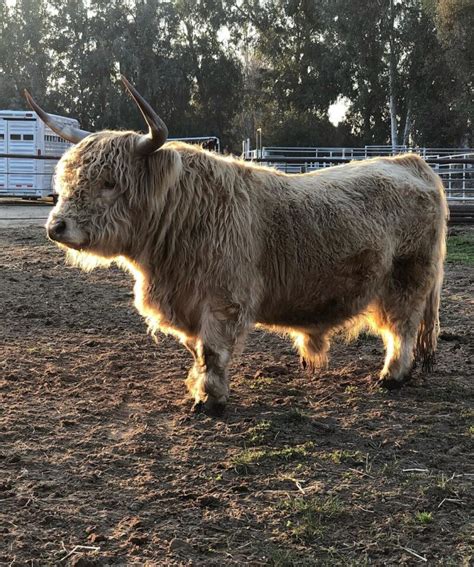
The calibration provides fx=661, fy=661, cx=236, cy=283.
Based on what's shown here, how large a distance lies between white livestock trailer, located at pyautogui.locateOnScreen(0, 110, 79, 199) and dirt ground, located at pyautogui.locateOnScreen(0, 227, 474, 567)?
19.4 metres

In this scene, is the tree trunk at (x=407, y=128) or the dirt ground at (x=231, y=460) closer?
the dirt ground at (x=231, y=460)

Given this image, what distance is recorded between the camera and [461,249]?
38.0 ft

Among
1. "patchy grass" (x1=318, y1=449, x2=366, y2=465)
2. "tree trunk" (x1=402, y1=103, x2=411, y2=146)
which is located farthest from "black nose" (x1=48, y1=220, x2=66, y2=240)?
"tree trunk" (x1=402, y1=103, x2=411, y2=146)

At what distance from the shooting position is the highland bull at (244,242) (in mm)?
3887

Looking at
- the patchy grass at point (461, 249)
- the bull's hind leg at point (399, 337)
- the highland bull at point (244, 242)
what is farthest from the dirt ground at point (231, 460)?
the patchy grass at point (461, 249)

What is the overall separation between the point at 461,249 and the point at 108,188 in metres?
9.01

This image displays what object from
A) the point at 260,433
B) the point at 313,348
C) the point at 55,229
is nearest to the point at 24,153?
the point at 313,348

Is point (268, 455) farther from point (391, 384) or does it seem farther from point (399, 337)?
point (399, 337)

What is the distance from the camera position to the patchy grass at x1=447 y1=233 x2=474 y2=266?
33.6 ft

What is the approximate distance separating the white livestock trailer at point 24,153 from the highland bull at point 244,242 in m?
20.5

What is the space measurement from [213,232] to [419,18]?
34686 mm

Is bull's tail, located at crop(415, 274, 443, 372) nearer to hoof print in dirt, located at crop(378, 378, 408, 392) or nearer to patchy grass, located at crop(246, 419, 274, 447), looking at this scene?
hoof print in dirt, located at crop(378, 378, 408, 392)

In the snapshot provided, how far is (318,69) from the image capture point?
38.8 meters

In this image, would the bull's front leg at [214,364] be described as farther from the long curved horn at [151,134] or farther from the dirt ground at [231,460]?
the long curved horn at [151,134]
